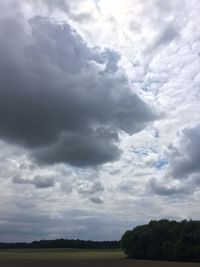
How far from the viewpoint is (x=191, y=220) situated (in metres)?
142

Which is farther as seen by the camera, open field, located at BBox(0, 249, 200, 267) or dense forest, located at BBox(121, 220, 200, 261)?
dense forest, located at BBox(121, 220, 200, 261)

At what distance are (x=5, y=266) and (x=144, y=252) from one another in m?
74.8

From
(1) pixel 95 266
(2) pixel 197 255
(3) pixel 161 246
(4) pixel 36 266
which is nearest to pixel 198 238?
(2) pixel 197 255

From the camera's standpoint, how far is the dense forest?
5103 inches

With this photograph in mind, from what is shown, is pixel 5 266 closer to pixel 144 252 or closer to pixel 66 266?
pixel 66 266

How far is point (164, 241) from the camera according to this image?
143m

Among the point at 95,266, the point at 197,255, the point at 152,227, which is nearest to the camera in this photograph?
the point at 95,266

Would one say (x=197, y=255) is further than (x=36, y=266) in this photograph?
Yes

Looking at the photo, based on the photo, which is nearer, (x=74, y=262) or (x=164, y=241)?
(x=74, y=262)

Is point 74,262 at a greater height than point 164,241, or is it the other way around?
point 164,241

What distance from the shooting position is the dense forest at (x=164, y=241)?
425 ft

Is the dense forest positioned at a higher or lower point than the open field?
higher

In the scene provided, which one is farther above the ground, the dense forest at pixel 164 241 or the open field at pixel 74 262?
the dense forest at pixel 164 241

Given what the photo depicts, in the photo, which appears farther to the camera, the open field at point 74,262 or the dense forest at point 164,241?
the dense forest at point 164,241
